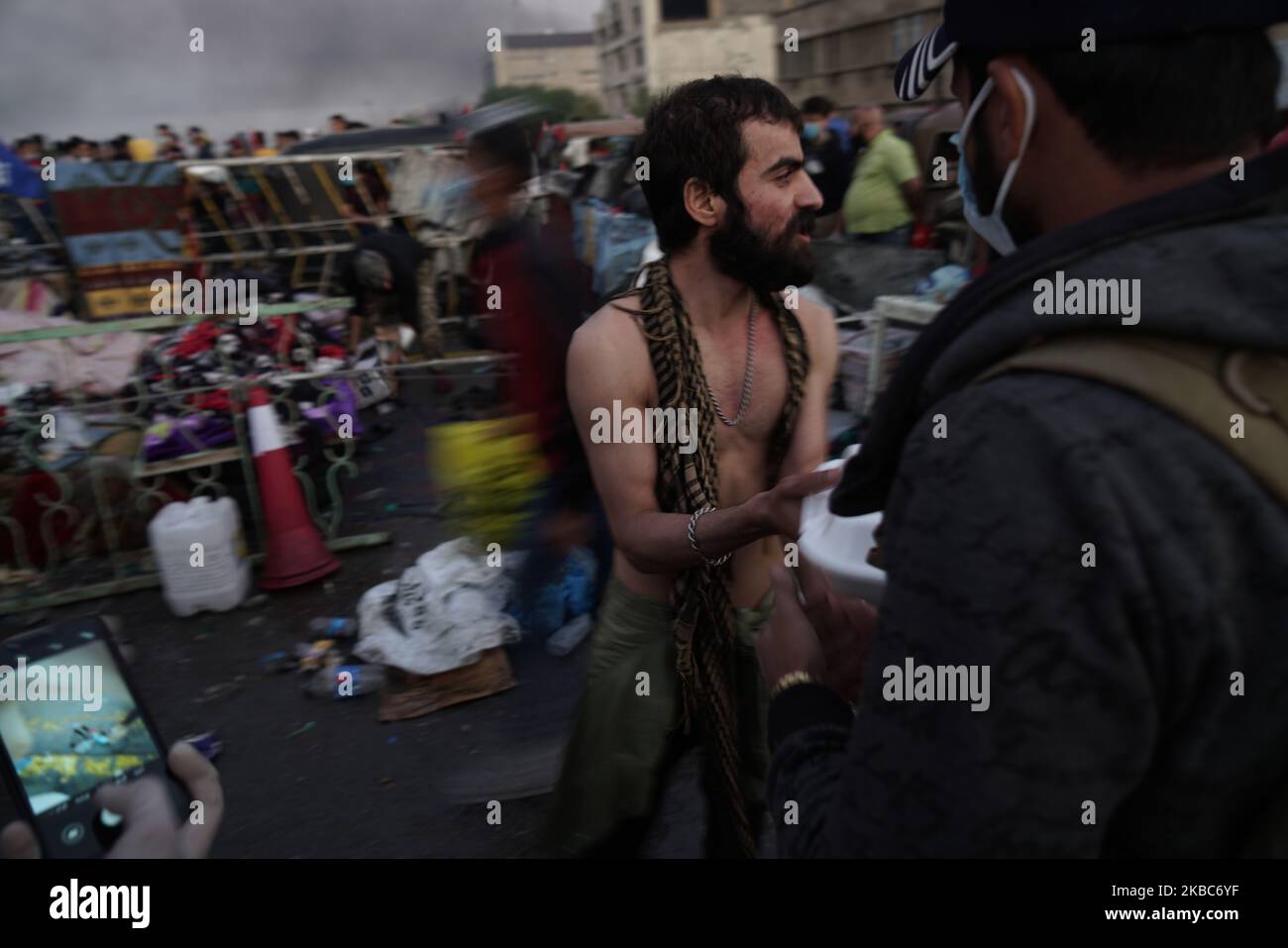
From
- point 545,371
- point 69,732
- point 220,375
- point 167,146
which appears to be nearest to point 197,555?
point 220,375

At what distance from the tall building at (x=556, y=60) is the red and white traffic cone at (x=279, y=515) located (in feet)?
318

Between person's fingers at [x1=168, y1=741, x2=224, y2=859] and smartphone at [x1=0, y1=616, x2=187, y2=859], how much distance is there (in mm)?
86

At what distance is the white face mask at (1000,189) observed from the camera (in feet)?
3.14

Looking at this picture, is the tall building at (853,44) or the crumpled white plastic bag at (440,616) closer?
the crumpled white plastic bag at (440,616)

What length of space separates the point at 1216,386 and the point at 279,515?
565 centimetres

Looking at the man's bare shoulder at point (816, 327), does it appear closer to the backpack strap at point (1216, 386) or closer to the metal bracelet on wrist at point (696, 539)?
the metal bracelet on wrist at point (696, 539)

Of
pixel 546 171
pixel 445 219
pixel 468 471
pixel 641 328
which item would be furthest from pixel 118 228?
pixel 641 328

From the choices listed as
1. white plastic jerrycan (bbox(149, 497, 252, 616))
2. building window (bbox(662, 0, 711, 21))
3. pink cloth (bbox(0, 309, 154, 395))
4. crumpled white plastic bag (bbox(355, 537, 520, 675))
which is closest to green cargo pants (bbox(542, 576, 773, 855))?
crumpled white plastic bag (bbox(355, 537, 520, 675))

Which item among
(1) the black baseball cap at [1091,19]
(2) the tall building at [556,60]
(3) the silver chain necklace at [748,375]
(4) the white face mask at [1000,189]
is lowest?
(3) the silver chain necklace at [748,375]

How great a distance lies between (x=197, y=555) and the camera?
5.22 m

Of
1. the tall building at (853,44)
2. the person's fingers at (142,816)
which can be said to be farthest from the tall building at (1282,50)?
the tall building at (853,44)

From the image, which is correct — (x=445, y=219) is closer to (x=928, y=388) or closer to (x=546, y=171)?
(x=546, y=171)

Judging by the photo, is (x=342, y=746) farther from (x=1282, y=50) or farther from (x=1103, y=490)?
(x=1282, y=50)

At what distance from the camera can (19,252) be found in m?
10.9
